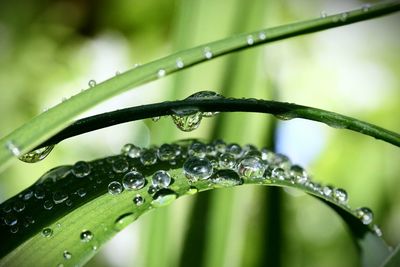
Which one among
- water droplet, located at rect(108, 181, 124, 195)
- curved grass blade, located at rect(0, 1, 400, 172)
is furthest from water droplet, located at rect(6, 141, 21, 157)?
water droplet, located at rect(108, 181, 124, 195)

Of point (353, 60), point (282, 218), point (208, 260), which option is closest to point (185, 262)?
point (208, 260)

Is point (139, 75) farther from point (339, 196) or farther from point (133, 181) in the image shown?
point (339, 196)

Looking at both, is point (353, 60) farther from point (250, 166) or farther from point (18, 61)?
point (250, 166)

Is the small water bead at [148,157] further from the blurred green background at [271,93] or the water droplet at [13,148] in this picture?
the blurred green background at [271,93]

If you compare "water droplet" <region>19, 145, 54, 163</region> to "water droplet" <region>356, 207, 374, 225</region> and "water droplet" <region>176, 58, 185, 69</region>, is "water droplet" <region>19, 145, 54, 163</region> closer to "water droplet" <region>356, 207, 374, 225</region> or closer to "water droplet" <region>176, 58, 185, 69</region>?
"water droplet" <region>176, 58, 185, 69</region>


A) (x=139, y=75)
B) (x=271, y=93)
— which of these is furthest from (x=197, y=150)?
(x=271, y=93)

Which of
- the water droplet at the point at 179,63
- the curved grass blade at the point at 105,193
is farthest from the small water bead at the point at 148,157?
the water droplet at the point at 179,63
